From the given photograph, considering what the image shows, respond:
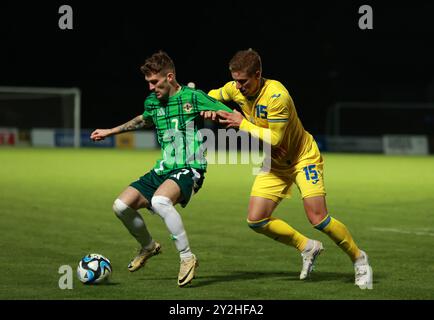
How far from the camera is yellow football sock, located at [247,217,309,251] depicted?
24.9ft

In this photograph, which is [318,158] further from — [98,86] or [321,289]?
Result: [98,86]

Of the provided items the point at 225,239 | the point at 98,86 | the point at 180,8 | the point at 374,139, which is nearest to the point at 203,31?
the point at 180,8

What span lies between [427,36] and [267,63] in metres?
12.7

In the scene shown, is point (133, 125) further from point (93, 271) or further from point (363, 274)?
point (363, 274)

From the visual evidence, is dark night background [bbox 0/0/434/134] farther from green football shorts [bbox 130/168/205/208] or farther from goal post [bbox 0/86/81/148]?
green football shorts [bbox 130/168/205/208]

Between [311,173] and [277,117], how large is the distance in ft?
2.16

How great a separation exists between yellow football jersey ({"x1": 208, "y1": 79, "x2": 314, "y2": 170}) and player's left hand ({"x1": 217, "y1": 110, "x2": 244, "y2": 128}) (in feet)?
0.14

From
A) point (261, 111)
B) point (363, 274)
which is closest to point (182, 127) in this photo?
point (261, 111)

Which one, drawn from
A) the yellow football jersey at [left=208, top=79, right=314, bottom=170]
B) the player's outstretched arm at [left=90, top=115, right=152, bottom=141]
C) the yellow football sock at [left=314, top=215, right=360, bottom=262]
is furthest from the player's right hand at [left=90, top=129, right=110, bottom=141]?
the yellow football sock at [left=314, top=215, right=360, bottom=262]

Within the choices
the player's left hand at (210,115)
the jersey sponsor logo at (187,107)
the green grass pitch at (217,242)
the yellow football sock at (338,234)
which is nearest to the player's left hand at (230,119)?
the player's left hand at (210,115)

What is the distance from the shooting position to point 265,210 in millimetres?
7570

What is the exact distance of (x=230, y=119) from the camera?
7.04 metres
